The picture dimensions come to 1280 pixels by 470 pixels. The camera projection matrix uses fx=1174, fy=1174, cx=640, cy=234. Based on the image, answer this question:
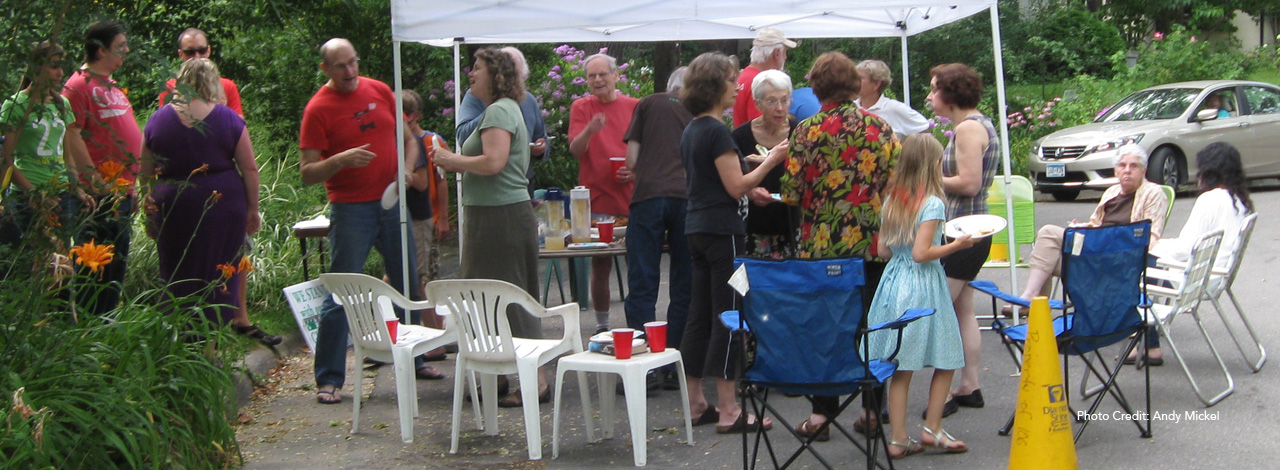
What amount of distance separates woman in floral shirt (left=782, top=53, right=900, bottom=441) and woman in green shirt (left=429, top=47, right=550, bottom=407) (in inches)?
56.3

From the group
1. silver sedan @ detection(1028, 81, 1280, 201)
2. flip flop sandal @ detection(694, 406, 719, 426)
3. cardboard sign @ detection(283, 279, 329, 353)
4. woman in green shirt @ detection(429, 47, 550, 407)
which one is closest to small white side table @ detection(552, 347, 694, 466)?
flip flop sandal @ detection(694, 406, 719, 426)

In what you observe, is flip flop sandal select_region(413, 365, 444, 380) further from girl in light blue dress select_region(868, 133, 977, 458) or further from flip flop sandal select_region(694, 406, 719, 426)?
girl in light blue dress select_region(868, 133, 977, 458)

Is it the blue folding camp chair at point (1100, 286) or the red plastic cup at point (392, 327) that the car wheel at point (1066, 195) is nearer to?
the blue folding camp chair at point (1100, 286)

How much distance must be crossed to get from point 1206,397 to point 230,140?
4902 millimetres

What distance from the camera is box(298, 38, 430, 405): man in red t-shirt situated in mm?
5953

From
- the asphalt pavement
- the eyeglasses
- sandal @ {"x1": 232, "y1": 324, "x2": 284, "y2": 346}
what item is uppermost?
the eyeglasses

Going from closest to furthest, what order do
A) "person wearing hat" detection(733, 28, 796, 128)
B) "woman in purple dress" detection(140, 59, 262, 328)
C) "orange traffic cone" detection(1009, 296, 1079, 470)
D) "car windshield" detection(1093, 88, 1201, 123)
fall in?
"orange traffic cone" detection(1009, 296, 1079, 470) → "woman in purple dress" detection(140, 59, 262, 328) → "person wearing hat" detection(733, 28, 796, 128) → "car windshield" detection(1093, 88, 1201, 123)

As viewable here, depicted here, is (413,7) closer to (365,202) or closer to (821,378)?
(365,202)

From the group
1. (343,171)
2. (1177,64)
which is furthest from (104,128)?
(1177,64)

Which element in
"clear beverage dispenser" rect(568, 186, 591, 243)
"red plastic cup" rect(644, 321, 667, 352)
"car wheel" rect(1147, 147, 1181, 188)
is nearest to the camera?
"red plastic cup" rect(644, 321, 667, 352)

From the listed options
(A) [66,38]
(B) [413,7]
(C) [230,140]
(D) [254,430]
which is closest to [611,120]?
(B) [413,7]

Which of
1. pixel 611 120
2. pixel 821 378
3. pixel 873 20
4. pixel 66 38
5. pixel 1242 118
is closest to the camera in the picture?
pixel 821 378

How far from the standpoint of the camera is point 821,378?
4215mm

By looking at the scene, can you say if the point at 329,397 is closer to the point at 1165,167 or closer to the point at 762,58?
the point at 762,58
